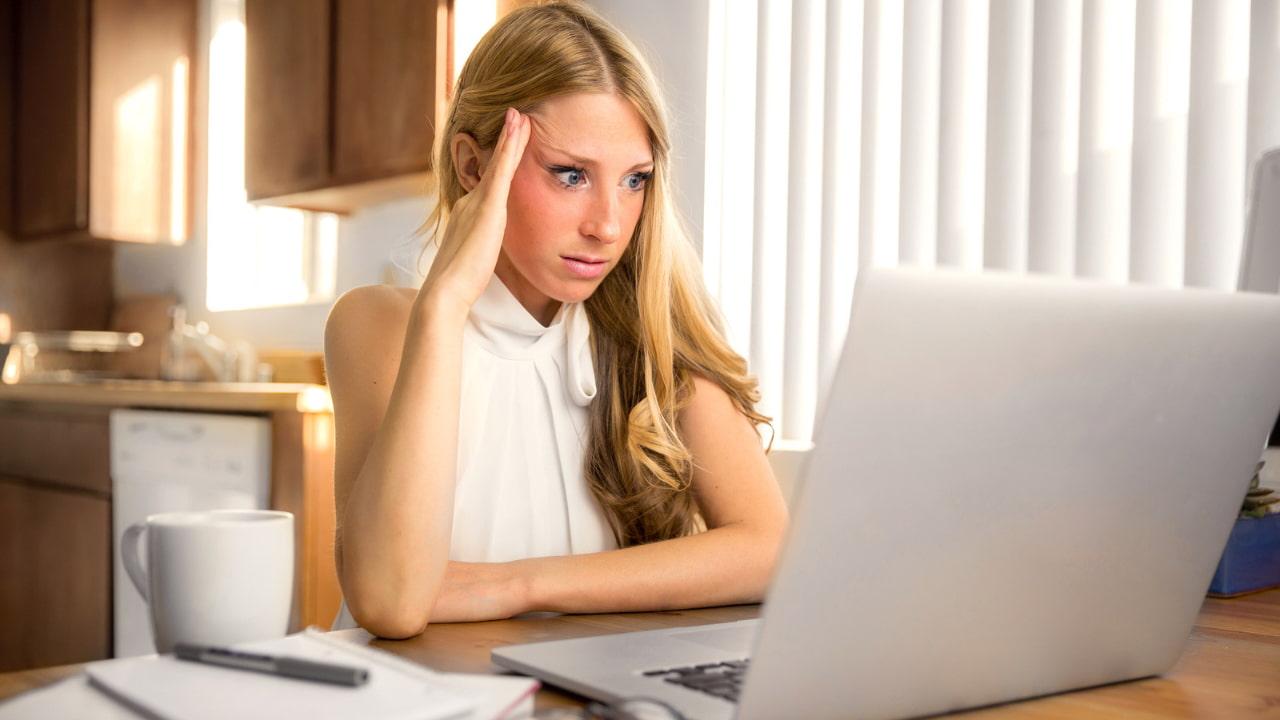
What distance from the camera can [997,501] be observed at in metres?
0.49

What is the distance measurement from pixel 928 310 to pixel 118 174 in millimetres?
3843

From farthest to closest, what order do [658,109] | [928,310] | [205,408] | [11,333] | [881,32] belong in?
1. [11,333]
2. [205,408]
3. [881,32]
4. [658,109]
5. [928,310]

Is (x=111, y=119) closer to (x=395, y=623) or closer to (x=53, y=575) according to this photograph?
(x=53, y=575)

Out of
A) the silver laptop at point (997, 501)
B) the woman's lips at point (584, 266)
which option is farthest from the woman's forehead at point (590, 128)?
the silver laptop at point (997, 501)

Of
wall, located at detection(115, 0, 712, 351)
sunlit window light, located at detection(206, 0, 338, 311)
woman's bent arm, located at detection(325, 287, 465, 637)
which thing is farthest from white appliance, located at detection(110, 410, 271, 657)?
woman's bent arm, located at detection(325, 287, 465, 637)

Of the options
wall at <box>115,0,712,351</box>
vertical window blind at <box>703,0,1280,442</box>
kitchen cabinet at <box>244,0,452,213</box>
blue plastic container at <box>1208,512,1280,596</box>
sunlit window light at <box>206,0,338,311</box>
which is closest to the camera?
blue plastic container at <box>1208,512,1280,596</box>

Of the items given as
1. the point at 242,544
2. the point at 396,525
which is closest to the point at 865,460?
the point at 242,544

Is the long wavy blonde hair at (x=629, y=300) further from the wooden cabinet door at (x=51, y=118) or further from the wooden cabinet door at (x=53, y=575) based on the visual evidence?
the wooden cabinet door at (x=51, y=118)

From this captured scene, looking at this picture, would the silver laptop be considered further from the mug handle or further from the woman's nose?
the woman's nose

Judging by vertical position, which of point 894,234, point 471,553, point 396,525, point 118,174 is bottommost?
point 471,553

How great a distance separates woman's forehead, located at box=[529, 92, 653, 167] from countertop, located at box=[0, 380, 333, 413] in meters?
1.21

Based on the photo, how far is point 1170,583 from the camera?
609 mm

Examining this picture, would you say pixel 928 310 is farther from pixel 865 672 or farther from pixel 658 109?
pixel 658 109

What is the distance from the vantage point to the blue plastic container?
958 mm
